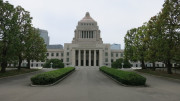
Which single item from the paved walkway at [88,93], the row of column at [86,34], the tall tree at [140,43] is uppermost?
the row of column at [86,34]

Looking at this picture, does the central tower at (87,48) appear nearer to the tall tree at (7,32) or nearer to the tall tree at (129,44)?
the tall tree at (129,44)

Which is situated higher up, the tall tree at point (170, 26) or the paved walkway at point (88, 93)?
the tall tree at point (170, 26)

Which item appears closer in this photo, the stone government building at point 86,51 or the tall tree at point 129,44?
the tall tree at point 129,44

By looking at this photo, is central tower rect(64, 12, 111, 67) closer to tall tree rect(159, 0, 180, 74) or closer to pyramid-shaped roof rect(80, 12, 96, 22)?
pyramid-shaped roof rect(80, 12, 96, 22)

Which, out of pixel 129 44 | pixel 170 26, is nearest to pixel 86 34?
pixel 129 44

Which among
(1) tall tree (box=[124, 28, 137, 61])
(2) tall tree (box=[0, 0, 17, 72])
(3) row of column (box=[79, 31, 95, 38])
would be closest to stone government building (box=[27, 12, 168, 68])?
(3) row of column (box=[79, 31, 95, 38])

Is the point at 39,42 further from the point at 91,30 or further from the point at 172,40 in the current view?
the point at 91,30

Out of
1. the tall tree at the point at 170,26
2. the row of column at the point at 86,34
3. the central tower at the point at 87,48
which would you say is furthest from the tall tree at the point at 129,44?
the row of column at the point at 86,34

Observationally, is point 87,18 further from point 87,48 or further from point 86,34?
point 87,48

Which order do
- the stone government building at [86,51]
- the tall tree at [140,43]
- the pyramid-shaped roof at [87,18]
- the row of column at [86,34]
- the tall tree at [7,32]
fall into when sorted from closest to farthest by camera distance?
the tall tree at [7,32] < the tall tree at [140,43] < the stone government building at [86,51] < the row of column at [86,34] < the pyramid-shaped roof at [87,18]

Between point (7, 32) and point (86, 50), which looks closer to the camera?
point (7, 32)

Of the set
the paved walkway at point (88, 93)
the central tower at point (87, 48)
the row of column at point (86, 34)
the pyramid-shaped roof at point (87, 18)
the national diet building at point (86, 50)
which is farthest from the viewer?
the pyramid-shaped roof at point (87, 18)

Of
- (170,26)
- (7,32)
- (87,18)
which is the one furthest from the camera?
(87,18)

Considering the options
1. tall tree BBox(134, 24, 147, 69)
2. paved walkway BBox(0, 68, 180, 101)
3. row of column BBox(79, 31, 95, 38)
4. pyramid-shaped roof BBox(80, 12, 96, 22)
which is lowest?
paved walkway BBox(0, 68, 180, 101)
